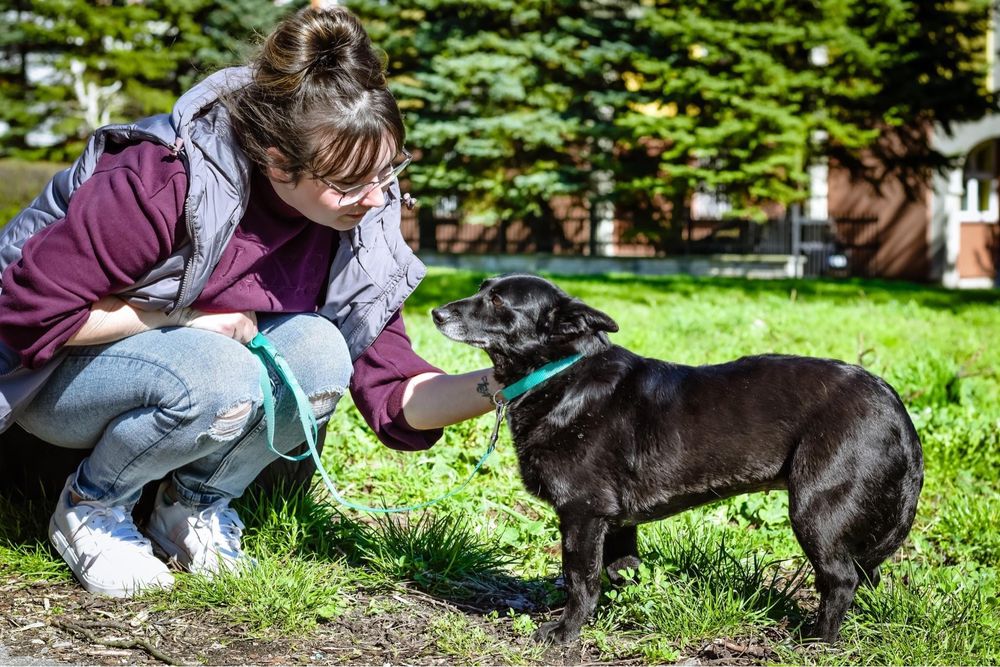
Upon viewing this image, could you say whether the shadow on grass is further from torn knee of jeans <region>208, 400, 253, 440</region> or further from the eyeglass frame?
the eyeglass frame

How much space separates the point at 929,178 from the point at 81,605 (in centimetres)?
2096

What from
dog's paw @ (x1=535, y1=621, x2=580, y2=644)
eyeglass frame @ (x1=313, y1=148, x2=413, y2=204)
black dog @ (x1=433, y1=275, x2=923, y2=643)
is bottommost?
dog's paw @ (x1=535, y1=621, x2=580, y2=644)

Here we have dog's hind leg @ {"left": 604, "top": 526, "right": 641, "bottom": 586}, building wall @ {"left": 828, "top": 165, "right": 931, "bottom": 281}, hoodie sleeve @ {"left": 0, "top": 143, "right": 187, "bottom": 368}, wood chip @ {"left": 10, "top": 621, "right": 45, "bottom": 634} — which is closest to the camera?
hoodie sleeve @ {"left": 0, "top": 143, "right": 187, "bottom": 368}

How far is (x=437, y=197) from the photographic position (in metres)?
21.1

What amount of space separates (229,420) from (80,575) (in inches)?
26.3

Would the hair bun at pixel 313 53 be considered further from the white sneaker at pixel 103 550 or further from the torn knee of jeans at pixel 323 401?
the white sneaker at pixel 103 550

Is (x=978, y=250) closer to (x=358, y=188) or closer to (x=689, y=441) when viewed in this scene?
(x=689, y=441)

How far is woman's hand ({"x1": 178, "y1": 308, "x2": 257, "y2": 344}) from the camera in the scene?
106 inches

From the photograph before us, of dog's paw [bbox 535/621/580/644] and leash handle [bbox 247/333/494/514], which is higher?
leash handle [bbox 247/333/494/514]

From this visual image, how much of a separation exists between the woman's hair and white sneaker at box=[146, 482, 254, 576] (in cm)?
113

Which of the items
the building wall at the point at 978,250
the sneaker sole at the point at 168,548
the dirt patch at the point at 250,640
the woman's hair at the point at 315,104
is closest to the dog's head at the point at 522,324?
the woman's hair at the point at 315,104

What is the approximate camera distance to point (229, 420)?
266 centimetres

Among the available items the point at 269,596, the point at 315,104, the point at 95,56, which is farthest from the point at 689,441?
the point at 95,56

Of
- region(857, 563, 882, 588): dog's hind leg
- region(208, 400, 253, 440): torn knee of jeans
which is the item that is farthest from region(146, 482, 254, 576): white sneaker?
region(857, 563, 882, 588): dog's hind leg
